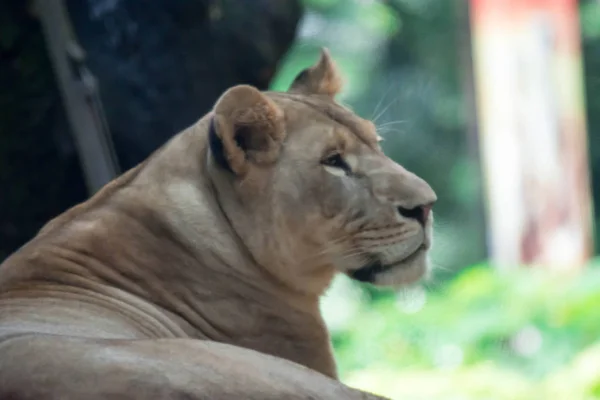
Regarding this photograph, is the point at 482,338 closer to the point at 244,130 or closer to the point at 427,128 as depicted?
the point at 427,128

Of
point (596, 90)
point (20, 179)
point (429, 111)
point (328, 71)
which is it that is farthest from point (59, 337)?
point (596, 90)

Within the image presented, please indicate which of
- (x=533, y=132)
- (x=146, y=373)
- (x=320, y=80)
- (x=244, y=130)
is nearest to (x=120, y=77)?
(x=320, y=80)

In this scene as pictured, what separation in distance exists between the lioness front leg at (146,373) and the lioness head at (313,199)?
0.43m

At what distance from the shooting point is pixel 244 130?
5.98 ft

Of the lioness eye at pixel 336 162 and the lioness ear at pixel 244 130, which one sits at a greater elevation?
the lioness ear at pixel 244 130

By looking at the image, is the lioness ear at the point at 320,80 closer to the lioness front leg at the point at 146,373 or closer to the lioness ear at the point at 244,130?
the lioness ear at the point at 244,130

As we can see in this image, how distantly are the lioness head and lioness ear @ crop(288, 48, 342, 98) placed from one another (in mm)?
236

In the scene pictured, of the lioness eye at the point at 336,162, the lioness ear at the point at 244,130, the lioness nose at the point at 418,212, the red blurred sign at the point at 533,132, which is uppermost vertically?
the lioness ear at the point at 244,130

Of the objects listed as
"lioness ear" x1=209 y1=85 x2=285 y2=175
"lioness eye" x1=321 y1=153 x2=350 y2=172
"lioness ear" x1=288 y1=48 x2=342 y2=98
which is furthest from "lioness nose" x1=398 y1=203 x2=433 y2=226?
"lioness ear" x1=288 y1=48 x2=342 y2=98

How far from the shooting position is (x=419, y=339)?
4289 mm

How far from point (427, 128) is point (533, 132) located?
101cm

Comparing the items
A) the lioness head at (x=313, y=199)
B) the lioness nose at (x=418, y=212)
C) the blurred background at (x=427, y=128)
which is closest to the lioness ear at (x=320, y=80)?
the blurred background at (x=427, y=128)

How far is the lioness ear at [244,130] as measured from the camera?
178 cm

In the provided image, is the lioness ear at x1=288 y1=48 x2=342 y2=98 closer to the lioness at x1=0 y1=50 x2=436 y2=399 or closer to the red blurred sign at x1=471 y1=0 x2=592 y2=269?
the lioness at x1=0 y1=50 x2=436 y2=399
